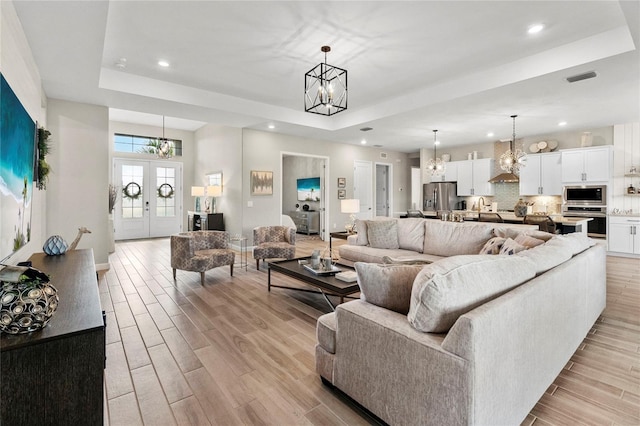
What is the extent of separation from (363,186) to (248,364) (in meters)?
7.61

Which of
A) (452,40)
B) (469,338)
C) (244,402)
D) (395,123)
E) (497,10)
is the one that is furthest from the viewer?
(395,123)

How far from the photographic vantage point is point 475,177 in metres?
8.70

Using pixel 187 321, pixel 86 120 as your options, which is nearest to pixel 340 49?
pixel 187 321

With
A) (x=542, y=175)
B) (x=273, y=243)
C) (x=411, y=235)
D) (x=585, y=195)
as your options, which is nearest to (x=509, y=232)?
(x=411, y=235)

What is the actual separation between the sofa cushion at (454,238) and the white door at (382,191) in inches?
224

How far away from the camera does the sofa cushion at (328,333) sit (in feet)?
6.27

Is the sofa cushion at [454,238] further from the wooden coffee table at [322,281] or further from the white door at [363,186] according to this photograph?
the white door at [363,186]

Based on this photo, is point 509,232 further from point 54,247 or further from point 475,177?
point 475,177

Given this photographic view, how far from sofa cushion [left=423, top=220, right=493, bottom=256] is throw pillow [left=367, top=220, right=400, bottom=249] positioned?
0.46 metres

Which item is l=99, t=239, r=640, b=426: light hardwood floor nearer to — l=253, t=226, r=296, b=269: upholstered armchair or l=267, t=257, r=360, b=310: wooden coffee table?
l=267, t=257, r=360, b=310: wooden coffee table

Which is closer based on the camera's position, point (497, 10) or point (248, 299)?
point (497, 10)

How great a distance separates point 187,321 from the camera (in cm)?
306

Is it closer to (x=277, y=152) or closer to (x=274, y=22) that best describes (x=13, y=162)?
(x=274, y=22)

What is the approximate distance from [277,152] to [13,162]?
17.9ft
